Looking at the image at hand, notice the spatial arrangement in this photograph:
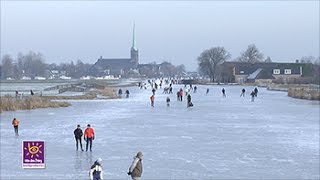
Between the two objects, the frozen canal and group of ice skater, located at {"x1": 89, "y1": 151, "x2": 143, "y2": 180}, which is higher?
group of ice skater, located at {"x1": 89, "y1": 151, "x2": 143, "y2": 180}

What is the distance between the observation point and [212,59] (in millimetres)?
126062

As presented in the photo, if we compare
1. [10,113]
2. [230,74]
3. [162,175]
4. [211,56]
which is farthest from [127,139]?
[211,56]

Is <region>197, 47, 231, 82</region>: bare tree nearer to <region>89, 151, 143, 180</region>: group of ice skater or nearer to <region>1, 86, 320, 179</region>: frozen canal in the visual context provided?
<region>1, 86, 320, 179</region>: frozen canal

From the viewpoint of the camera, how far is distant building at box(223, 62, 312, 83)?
11525cm

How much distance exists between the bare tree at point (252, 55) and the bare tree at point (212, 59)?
30.1ft

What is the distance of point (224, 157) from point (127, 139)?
4.90 metres

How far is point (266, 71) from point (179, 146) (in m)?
100

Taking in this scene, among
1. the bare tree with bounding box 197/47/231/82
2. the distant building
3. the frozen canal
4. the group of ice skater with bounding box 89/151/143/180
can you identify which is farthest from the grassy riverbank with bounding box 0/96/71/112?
the bare tree with bounding box 197/47/231/82

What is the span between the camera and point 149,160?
52.9ft

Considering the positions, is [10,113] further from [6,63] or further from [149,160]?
[6,63]

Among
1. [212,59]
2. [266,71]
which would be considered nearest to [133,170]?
[266,71]

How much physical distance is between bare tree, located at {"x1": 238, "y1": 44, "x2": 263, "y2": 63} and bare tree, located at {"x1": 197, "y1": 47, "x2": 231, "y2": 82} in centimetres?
919

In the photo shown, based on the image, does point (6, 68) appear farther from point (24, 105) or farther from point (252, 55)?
point (24, 105)

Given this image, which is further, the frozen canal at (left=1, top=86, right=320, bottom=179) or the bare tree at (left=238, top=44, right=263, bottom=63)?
the bare tree at (left=238, top=44, right=263, bottom=63)
